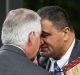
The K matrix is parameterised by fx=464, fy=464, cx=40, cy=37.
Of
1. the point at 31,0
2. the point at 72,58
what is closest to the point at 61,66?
the point at 72,58

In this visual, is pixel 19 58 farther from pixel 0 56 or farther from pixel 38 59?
pixel 38 59

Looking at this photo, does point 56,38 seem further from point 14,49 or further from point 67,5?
point 67,5

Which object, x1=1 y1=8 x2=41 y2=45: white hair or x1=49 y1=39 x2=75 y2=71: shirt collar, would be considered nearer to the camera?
x1=1 y1=8 x2=41 y2=45: white hair

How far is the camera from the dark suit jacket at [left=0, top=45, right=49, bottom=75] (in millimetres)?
3547

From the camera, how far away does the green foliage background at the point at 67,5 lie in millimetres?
5992

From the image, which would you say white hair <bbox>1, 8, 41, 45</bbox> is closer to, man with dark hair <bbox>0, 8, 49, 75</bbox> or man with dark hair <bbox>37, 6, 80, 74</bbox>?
man with dark hair <bbox>0, 8, 49, 75</bbox>

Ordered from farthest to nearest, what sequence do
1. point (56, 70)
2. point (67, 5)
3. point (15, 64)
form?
point (67, 5) → point (56, 70) → point (15, 64)

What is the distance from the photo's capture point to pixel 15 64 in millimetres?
3570

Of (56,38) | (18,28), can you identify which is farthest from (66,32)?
(18,28)

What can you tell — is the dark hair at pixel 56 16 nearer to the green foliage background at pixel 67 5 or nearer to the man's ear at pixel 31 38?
the man's ear at pixel 31 38

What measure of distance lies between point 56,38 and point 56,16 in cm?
21

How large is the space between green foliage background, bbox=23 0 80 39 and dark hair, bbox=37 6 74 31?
1.59m

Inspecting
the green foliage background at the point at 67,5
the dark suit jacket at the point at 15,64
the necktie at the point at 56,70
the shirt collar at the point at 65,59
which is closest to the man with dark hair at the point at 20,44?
the dark suit jacket at the point at 15,64

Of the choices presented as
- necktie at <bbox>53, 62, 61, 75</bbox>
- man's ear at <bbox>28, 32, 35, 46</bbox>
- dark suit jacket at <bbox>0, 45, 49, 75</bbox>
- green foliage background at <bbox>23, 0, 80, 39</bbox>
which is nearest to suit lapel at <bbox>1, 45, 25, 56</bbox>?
dark suit jacket at <bbox>0, 45, 49, 75</bbox>
